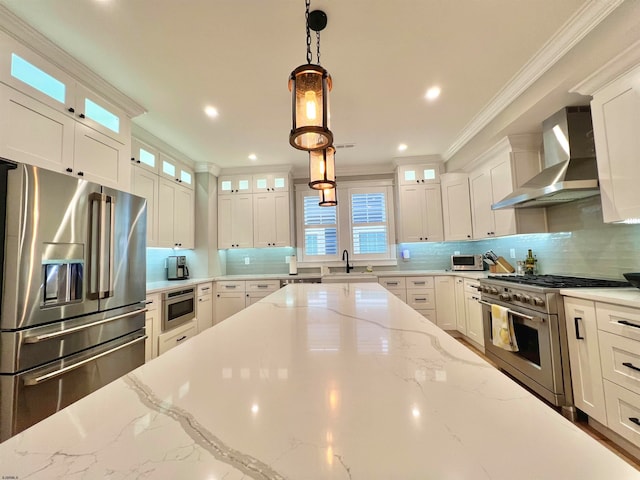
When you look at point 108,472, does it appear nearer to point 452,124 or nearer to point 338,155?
point 452,124

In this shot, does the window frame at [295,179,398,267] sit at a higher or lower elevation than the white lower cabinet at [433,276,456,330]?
higher

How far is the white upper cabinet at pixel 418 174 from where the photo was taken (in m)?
4.31

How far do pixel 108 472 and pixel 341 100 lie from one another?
2.93 metres

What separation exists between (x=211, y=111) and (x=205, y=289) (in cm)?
232

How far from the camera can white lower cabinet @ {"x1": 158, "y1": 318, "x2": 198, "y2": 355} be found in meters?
2.86

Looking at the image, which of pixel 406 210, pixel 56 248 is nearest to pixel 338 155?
pixel 406 210

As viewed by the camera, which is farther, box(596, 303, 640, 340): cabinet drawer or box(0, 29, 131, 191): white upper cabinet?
box(0, 29, 131, 191): white upper cabinet

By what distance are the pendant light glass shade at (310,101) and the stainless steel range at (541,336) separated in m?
2.02

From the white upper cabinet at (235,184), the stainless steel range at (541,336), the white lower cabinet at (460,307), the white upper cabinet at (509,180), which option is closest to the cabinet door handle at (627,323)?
the stainless steel range at (541,336)

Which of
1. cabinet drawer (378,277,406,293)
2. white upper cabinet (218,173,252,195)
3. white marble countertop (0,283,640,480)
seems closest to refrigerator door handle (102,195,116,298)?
white marble countertop (0,283,640,480)

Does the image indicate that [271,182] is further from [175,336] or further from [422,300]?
[422,300]

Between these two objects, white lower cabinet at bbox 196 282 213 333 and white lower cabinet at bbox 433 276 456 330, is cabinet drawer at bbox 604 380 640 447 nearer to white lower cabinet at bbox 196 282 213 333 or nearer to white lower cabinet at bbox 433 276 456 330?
white lower cabinet at bbox 433 276 456 330

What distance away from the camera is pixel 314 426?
0.46m

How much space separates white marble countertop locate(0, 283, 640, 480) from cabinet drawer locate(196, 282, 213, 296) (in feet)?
10.3
